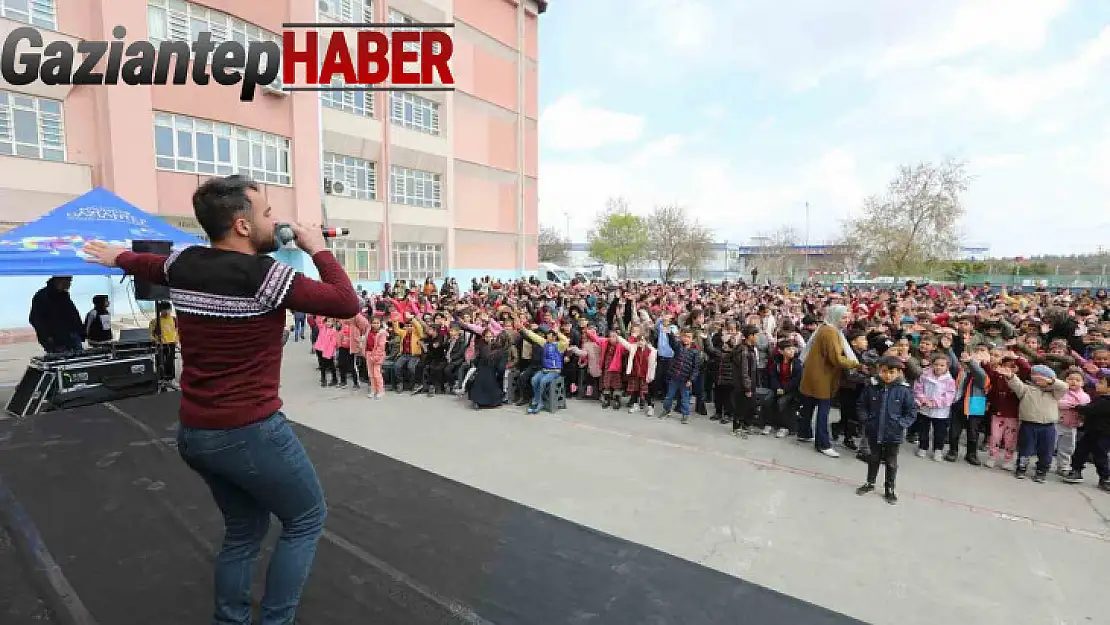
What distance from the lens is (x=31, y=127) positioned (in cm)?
1388

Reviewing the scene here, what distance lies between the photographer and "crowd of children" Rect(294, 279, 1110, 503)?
525cm

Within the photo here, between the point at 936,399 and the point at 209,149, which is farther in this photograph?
the point at 209,149

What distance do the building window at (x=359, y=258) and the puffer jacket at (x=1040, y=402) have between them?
2198cm

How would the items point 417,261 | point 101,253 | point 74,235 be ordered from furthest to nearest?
point 417,261, point 74,235, point 101,253

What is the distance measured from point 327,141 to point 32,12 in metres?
9.00

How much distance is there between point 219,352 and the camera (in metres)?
1.80

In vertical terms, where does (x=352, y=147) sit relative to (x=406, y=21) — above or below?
below

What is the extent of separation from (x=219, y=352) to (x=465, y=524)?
2.14m

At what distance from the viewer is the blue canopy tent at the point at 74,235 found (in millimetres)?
5957

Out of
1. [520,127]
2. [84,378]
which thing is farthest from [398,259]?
[84,378]

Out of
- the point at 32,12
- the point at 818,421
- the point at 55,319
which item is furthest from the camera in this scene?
the point at 32,12

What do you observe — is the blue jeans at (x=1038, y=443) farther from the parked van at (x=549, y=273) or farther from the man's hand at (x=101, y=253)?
the parked van at (x=549, y=273)

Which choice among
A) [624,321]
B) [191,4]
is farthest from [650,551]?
[191,4]

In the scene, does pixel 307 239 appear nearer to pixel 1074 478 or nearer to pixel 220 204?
pixel 220 204
